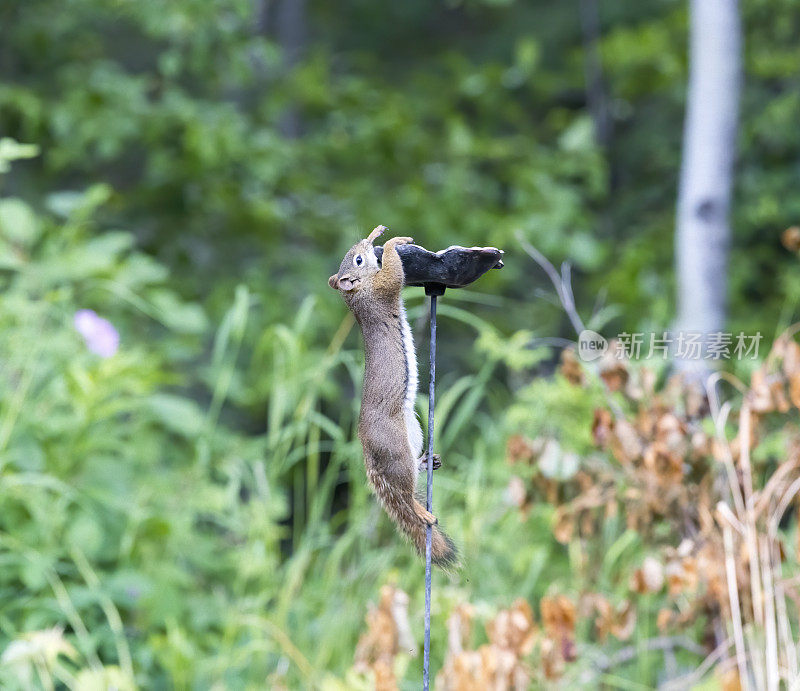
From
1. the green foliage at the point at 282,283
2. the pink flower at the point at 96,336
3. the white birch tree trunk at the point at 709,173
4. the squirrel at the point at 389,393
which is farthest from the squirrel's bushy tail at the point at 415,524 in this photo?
the white birch tree trunk at the point at 709,173

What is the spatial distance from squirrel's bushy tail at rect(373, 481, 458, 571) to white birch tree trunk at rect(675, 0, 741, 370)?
2.10 metres

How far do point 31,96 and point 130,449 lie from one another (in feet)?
5.80

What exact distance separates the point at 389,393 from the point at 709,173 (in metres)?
2.39

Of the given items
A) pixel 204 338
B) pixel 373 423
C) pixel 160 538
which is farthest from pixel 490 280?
pixel 373 423

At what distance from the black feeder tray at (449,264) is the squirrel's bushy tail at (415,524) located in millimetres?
258

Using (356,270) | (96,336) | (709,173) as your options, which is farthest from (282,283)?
(356,270)

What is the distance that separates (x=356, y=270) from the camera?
1143 mm

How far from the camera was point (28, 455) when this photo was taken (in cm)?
218

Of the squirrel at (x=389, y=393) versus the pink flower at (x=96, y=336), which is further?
the pink flower at (x=96, y=336)

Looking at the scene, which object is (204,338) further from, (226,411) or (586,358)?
(586,358)

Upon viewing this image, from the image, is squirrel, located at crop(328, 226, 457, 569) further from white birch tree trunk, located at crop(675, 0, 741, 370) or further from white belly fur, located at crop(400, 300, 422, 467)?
white birch tree trunk, located at crop(675, 0, 741, 370)

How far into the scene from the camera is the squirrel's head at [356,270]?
1.12m

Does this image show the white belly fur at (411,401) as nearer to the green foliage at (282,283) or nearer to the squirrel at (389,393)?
the squirrel at (389,393)

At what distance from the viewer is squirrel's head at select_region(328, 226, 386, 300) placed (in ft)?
3.66
